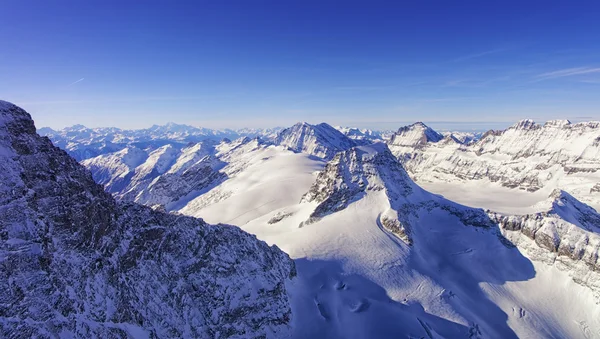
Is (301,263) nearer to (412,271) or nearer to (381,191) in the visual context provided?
(412,271)

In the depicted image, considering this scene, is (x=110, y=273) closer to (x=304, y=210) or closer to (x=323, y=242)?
(x=323, y=242)

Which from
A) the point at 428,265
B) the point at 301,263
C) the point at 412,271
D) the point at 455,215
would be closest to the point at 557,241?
the point at 455,215

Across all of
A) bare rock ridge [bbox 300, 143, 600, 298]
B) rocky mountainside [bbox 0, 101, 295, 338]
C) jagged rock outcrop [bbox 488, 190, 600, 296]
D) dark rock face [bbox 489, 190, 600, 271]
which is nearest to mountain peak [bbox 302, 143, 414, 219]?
bare rock ridge [bbox 300, 143, 600, 298]

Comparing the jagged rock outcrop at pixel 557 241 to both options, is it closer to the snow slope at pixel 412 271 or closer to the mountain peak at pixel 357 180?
the snow slope at pixel 412 271

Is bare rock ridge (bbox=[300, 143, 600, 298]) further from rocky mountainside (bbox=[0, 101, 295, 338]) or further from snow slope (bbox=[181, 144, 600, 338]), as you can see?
rocky mountainside (bbox=[0, 101, 295, 338])

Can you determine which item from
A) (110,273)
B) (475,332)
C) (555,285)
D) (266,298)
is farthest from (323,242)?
(555,285)

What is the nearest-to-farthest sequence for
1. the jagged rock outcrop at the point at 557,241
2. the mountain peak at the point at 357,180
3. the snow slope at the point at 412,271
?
1. the snow slope at the point at 412,271
2. the jagged rock outcrop at the point at 557,241
3. the mountain peak at the point at 357,180

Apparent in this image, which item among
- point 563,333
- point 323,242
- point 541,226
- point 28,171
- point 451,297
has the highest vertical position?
point 28,171

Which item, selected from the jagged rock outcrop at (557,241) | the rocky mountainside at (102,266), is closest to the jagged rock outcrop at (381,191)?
the jagged rock outcrop at (557,241)

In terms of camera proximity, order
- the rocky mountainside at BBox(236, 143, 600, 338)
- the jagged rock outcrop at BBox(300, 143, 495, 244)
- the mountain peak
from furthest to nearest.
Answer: the mountain peak → the jagged rock outcrop at BBox(300, 143, 495, 244) → the rocky mountainside at BBox(236, 143, 600, 338)
